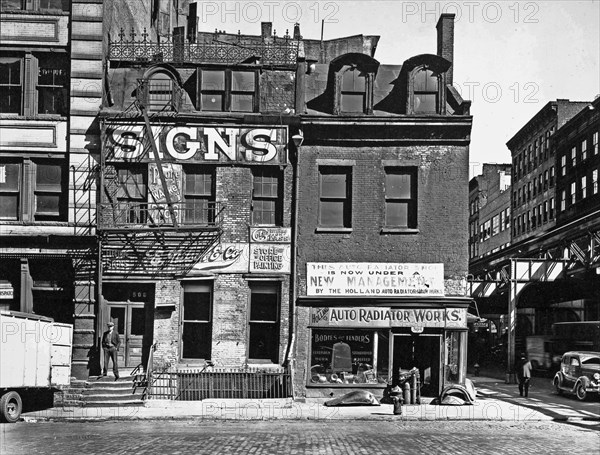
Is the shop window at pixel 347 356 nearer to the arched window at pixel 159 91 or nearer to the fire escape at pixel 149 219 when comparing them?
the fire escape at pixel 149 219

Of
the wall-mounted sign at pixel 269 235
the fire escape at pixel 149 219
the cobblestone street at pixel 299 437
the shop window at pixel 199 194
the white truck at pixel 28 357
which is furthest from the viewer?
the shop window at pixel 199 194

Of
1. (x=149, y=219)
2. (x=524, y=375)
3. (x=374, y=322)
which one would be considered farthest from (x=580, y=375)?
(x=149, y=219)

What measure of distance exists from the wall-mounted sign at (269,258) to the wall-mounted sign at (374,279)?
80 cm

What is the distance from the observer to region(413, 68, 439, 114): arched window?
25.2 metres

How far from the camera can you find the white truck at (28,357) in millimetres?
18406

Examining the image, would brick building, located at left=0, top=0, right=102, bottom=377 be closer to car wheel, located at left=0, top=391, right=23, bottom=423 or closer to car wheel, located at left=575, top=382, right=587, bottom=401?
car wheel, located at left=0, top=391, right=23, bottom=423

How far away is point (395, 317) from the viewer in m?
24.0

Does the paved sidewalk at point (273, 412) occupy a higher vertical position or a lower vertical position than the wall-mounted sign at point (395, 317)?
lower

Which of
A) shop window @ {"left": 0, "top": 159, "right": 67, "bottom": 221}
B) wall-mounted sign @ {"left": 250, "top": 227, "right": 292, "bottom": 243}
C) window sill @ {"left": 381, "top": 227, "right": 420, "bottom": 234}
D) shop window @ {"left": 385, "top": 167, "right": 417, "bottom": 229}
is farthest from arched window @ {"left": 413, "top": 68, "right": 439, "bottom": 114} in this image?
shop window @ {"left": 0, "top": 159, "right": 67, "bottom": 221}

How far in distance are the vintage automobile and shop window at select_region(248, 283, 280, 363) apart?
36.5 ft

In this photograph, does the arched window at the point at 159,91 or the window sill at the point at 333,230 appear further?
the arched window at the point at 159,91

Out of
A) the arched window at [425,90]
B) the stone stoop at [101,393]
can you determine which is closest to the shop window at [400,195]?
the arched window at [425,90]

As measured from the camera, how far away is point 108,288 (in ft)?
79.4

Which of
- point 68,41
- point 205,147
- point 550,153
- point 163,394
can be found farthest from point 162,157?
point 550,153
